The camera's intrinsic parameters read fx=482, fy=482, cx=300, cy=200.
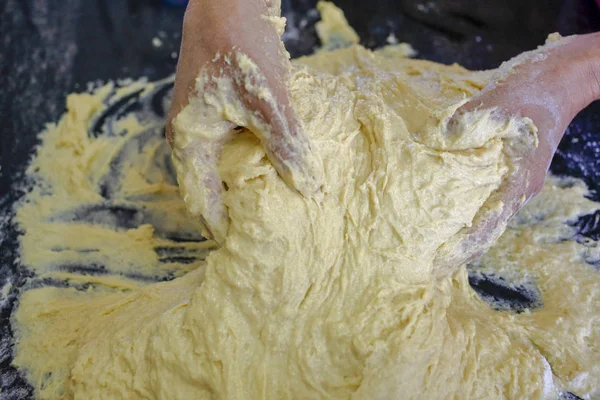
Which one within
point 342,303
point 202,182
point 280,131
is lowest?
point 342,303

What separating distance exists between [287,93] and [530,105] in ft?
2.14

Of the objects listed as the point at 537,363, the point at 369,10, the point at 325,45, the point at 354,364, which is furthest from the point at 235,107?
the point at 369,10

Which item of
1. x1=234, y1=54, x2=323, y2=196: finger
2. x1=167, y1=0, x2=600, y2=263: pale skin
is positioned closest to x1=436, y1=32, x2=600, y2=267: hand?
x1=167, y1=0, x2=600, y2=263: pale skin

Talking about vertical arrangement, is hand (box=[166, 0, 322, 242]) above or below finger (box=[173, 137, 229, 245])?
above

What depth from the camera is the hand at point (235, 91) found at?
3.72 ft

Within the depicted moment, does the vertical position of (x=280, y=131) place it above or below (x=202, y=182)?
above

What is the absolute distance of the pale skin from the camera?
45.2 inches

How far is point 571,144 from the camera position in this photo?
2.03 metres

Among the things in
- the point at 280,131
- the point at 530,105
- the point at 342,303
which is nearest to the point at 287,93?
the point at 280,131

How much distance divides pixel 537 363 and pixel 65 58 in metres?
2.22

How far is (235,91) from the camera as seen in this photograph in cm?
116

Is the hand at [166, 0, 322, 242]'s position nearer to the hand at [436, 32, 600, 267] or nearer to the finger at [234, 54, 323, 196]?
the finger at [234, 54, 323, 196]

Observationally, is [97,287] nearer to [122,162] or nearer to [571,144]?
[122,162]

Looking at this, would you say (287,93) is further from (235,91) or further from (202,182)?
(202,182)
